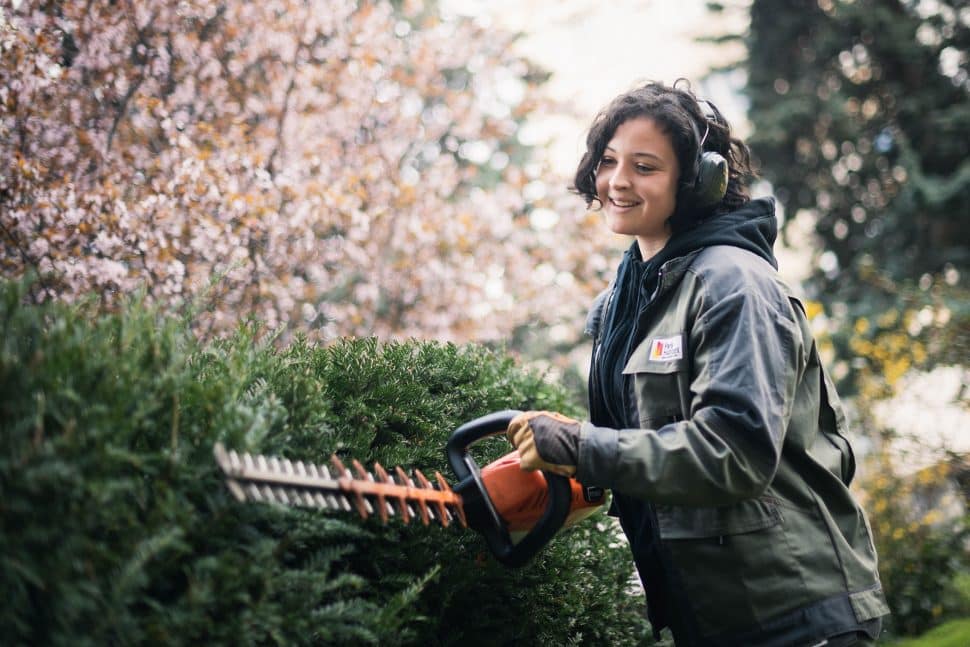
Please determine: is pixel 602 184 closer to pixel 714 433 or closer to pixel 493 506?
pixel 714 433

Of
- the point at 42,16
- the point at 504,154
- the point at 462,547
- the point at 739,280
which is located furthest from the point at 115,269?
the point at 504,154

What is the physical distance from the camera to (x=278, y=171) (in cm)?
533

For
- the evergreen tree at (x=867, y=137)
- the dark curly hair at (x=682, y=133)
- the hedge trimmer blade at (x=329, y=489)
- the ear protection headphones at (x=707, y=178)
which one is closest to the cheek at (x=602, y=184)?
the dark curly hair at (x=682, y=133)

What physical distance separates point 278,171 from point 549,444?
159 inches

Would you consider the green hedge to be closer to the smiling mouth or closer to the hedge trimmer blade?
the hedge trimmer blade

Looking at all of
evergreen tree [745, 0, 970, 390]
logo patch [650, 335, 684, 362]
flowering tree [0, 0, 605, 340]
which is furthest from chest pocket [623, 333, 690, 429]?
evergreen tree [745, 0, 970, 390]

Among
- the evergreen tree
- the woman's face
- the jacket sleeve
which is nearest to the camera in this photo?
the jacket sleeve

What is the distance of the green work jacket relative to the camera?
182 cm

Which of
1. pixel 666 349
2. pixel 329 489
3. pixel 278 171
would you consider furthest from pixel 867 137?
pixel 329 489

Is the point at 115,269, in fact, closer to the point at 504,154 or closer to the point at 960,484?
the point at 960,484

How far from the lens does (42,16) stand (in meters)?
4.05

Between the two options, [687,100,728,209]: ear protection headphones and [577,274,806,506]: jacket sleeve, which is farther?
[687,100,728,209]: ear protection headphones

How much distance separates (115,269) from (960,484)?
5.21 meters

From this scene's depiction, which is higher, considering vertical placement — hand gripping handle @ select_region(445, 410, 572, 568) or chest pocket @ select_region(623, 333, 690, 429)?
chest pocket @ select_region(623, 333, 690, 429)
